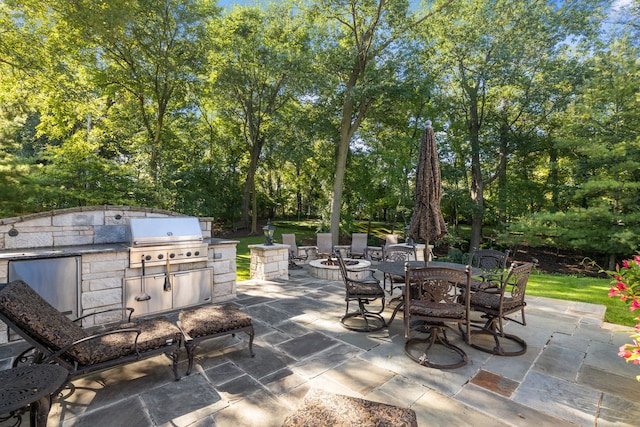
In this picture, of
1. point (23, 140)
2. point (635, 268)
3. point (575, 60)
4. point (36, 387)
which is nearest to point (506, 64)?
point (575, 60)

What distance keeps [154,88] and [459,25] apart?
38.5ft

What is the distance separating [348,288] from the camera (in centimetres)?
411

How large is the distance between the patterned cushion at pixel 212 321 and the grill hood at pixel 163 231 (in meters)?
1.59

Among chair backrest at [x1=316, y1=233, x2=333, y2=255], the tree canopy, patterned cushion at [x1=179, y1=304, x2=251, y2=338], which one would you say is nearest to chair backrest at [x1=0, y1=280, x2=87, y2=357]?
patterned cushion at [x1=179, y1=304, x2=251, y2=338]

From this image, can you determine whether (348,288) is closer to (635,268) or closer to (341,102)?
(635,268)

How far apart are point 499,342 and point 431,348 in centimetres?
91

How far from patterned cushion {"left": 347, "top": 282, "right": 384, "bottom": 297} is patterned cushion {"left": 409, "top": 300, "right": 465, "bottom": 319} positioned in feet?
2.64

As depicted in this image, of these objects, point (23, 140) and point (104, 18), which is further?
point (23, 140)

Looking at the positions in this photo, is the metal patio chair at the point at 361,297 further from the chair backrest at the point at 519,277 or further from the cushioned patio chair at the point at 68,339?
the cushioned patio chair at the point at 68,339

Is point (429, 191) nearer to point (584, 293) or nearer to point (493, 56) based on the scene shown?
point (584, 293)

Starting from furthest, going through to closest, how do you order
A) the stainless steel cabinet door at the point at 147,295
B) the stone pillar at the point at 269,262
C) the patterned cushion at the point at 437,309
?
the stone pillar at the point at 269,262 < the stainless steel cabinet door at the point at 147,295 < the patterned cushion at the point at 437,309

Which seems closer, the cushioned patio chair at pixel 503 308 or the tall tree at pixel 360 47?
the cushioned patio chair at pixel 503 308

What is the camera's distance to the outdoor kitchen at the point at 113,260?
11.8 feet

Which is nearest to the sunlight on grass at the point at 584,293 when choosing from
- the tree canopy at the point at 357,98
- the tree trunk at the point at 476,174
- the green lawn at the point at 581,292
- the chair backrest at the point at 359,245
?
the green lawn at the point at 581,292
